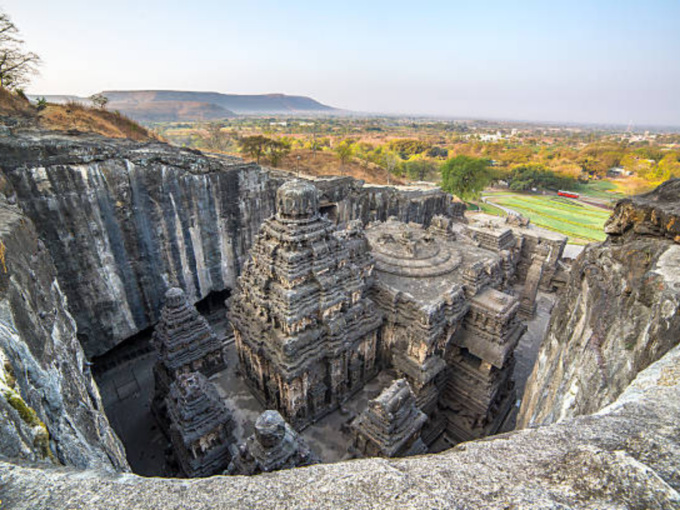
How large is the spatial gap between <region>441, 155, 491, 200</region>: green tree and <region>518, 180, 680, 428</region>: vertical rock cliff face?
41.3 metres

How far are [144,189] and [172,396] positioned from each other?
1017 centimetres

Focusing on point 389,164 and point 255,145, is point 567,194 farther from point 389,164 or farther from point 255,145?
point 255,145

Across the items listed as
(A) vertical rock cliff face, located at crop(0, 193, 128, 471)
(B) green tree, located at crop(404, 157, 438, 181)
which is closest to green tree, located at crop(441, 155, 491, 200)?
(B) green tree, located at crop(404, 157, 438, 181)

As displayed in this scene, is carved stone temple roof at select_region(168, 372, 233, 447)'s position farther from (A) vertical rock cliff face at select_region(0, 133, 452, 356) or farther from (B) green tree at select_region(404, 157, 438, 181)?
(B) green tree at select_region(404, 157, 438, 181)

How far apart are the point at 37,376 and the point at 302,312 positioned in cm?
716

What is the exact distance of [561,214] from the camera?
1941 inches

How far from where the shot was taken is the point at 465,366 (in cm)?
1340

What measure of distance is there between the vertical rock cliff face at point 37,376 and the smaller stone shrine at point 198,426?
2.68 m

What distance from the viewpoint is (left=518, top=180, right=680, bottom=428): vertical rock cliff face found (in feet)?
13.4

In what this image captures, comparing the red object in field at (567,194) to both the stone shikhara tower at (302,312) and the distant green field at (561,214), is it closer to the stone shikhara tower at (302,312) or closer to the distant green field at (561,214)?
the distant green field at (561,214)

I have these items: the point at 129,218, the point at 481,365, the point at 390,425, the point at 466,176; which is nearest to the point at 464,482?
the point at 390,425

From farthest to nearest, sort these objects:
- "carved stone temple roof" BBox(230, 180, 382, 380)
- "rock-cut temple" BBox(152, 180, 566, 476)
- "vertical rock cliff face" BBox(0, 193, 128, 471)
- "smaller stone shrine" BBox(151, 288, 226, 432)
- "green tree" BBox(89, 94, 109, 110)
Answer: "green tree" BBox(89, 94, 109, 110), "smaller stone shrine" BBox(151, 288, 226, 432), "carved stone temple roof" BBox(230, 180, 382, 380), "rock-cut temple" BBox(152, 180, 566, 476), "vertical rock cliff face" BBox(0, 193, 128, 471)

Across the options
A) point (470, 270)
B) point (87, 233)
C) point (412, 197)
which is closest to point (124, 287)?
point (87, 233)

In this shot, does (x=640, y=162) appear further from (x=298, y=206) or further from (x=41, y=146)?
(x=41, y=146)
